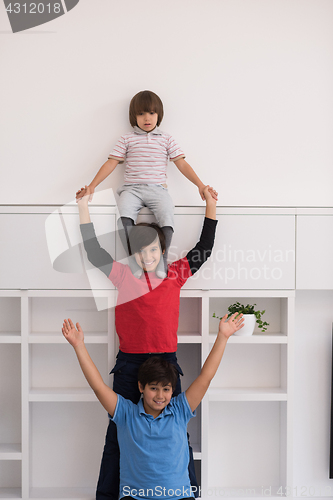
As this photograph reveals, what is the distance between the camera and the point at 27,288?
1697mm

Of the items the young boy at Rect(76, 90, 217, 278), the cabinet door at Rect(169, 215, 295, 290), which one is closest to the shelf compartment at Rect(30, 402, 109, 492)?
the cabinet door at Rect(169, 215, 295, 290)

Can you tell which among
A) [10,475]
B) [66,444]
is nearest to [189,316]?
[66,444]

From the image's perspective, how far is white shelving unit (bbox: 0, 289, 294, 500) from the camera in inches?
73.4

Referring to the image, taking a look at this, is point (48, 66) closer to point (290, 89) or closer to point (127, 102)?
point (127, 102)

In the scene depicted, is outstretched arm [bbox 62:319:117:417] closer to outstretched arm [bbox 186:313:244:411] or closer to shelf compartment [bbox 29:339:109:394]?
outstretched arm [bbox 186:313:244:411]

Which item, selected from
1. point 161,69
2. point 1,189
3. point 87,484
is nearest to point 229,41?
point 161,69

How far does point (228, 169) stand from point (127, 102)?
21.4 inches

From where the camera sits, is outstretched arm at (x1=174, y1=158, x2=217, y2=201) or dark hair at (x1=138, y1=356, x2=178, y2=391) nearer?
dark hair at (x1=138, y1=356, x2=178, y2=391)

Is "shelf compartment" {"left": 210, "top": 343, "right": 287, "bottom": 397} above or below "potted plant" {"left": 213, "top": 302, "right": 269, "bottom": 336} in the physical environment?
below

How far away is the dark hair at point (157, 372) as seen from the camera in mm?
1453

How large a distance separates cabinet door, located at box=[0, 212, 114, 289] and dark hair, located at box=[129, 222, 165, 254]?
10 centimetres

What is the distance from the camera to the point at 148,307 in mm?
1612

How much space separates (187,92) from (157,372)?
121 cm

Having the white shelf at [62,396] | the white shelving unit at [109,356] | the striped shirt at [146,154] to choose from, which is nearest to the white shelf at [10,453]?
the white shelving unit at [109,356]
